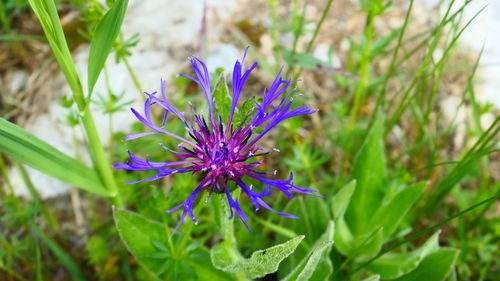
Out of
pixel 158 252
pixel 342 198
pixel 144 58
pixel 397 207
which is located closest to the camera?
pixel 158 252

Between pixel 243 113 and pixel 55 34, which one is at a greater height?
pixel 55 34

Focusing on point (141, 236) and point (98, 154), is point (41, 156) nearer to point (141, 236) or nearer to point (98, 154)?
point (98, 154)

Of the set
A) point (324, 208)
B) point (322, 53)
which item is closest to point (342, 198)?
point (324, 208)

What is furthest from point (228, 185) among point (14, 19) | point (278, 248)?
point (14, 19)

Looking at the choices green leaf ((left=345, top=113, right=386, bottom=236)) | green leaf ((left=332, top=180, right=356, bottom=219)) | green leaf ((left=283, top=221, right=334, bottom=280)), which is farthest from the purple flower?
green leaf ((left=345, top=113, right=386, bottom=236))

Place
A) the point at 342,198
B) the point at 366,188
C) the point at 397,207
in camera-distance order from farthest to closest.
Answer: the point at 366,188, the point at 397,207, the point at 342,198

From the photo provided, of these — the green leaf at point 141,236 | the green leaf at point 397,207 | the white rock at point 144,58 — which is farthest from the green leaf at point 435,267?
the white rock at point 144,58
